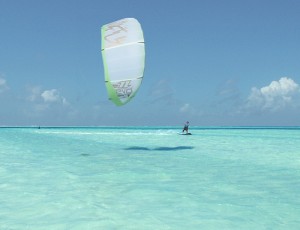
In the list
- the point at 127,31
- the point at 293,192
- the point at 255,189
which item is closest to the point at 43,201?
the point at 255,189

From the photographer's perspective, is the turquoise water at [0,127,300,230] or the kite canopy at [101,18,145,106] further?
the kite canopy at [101,18,145,106]

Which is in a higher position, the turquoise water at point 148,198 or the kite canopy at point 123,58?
the kite canopy at point 123,58

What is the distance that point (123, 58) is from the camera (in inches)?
546

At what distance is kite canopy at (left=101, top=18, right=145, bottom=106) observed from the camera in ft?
45.5

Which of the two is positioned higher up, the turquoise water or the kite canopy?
the kite canopy

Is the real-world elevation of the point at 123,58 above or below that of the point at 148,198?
above

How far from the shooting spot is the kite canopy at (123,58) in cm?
1388

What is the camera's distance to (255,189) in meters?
7.41

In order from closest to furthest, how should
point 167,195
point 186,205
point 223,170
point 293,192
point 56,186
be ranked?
point 186,205 < point 167,195 < point 293,192 < point 56,186 < point 223,170

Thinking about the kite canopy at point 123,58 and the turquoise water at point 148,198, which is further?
the kite canopy at point 123,58

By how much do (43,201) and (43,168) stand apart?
450 centimetres

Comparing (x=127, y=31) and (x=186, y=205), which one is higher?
(x=127, y=31)

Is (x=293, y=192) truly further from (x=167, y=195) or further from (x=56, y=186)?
(x=56, y=186)

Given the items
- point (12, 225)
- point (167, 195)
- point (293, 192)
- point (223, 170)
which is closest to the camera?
point (12, 225)
